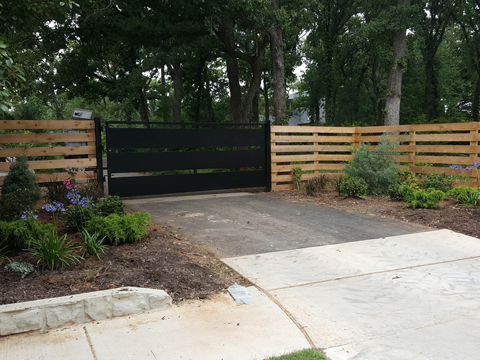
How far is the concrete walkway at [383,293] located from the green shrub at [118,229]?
1.22 meters

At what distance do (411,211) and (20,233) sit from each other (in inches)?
256

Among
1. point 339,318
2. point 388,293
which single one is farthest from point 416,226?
point 339,318

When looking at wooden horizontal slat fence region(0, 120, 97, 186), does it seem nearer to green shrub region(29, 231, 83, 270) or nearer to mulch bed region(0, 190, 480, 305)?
mulch bed region(0, 190, 480, 305)

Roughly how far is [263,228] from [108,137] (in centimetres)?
431

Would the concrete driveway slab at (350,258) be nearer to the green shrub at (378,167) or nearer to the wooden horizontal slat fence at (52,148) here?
the green shrub at (378,167)

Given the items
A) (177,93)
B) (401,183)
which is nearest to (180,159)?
(401,183)

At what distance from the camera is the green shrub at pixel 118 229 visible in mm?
4688

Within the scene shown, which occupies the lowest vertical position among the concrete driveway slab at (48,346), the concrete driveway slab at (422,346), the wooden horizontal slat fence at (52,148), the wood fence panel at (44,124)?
the concrete driveway slab at (422,346)

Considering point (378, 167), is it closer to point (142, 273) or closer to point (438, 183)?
point (438, 183)

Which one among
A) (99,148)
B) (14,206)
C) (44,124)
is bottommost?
(14,206)

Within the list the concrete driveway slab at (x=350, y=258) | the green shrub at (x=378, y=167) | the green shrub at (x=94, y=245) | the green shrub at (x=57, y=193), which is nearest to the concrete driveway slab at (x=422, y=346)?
the concrete driveway slab at (x=350, y=258)

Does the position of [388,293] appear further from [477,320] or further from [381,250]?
[381,250]

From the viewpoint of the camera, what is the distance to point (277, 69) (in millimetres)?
12656

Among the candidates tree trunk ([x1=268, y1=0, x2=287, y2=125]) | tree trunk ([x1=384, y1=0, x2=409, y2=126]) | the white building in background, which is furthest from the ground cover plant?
the white building in background
